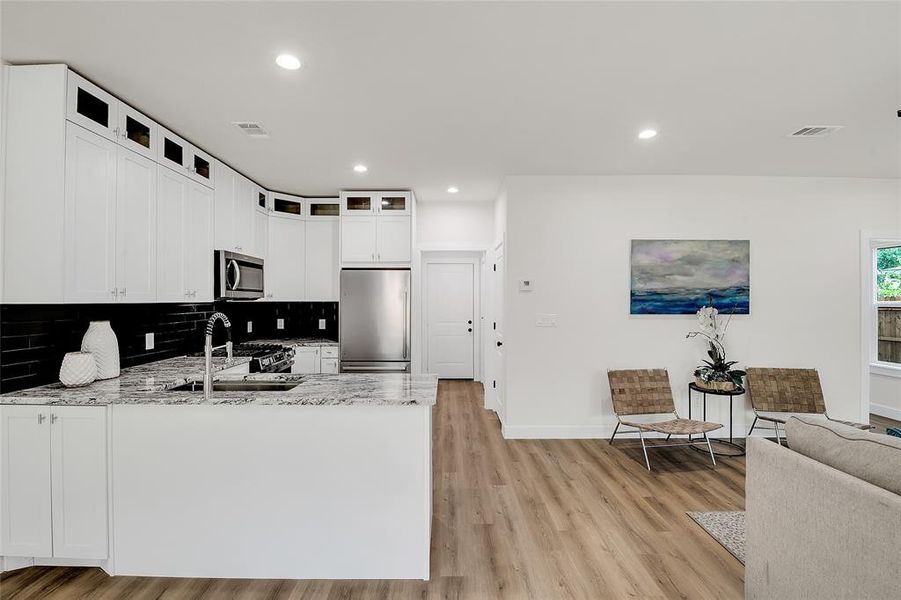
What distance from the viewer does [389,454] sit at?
2.20 metres

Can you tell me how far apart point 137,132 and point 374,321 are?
2.76 m

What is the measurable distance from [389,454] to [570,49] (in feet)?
7.04

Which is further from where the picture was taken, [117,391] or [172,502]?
[117,391]

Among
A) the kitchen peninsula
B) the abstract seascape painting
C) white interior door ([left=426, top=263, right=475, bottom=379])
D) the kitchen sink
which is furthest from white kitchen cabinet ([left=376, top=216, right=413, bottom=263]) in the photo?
the kitchen peninsula

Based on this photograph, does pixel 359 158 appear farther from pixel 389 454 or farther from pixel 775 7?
pixel 775 7

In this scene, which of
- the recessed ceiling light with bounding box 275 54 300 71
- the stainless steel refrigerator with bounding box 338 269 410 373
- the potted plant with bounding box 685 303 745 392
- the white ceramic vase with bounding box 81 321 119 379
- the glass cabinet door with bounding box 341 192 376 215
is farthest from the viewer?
the glass cabinet door with bounding box 341 192 376 215

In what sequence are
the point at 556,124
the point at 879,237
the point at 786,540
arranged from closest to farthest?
1. the point at 786,540
2. the point at 556,124
3. the point at 879,237

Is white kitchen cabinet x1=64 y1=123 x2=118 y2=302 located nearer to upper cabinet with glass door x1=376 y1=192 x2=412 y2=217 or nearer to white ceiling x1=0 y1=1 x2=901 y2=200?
white ceiling x1=0 y1=1 x2=901 y2=200

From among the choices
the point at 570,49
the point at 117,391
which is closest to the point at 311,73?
the point at 570,49

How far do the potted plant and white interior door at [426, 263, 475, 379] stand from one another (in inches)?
124

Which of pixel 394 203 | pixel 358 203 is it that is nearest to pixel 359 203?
pixel 358 203

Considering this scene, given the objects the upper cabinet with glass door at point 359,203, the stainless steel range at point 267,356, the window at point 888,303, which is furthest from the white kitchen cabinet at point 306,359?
the window at point 888,303

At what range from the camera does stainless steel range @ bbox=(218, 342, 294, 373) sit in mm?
4012

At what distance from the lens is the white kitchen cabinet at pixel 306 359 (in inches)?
196
